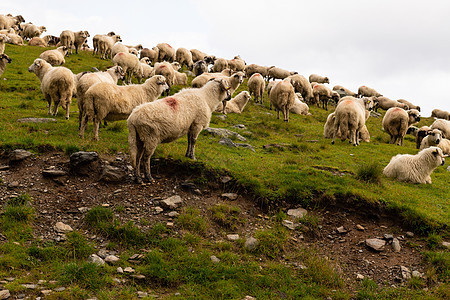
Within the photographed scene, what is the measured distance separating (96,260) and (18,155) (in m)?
4.61

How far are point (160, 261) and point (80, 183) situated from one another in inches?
138

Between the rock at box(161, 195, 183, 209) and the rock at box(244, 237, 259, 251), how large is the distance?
1946 mm

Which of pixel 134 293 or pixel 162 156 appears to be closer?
pixel 134 293

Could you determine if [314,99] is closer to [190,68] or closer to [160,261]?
[190,68]

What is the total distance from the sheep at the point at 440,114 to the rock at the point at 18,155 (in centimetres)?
3975

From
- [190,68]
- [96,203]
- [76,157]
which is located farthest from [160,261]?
[190,68]

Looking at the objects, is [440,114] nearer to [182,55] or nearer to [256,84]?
[256,84]

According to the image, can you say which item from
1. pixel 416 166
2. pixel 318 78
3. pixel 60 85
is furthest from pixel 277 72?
pixel 60 85

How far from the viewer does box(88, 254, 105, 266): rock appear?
590cm

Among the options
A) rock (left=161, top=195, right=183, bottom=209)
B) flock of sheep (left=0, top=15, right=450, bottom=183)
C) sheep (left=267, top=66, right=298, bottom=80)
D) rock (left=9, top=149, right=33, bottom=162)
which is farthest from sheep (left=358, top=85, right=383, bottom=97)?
rock (left=9, top=149, right=33, bottom=162)

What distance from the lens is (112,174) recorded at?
28.4ft

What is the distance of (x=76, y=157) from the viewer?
877cm

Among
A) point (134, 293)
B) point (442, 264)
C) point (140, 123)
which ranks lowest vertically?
point (134, 293)

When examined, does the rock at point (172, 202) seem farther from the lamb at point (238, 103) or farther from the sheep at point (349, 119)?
the lamb at point (238, 103)
